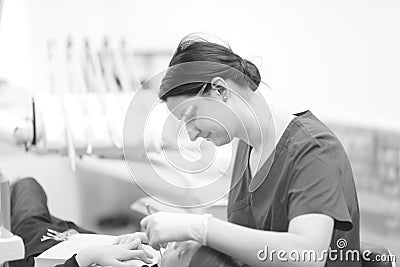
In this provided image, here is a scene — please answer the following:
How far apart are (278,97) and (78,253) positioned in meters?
0.59

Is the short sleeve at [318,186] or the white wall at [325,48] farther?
the white wall at [325,48]

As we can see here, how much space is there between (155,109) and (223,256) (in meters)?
0.25

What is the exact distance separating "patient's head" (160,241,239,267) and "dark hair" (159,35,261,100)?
21 centimetres

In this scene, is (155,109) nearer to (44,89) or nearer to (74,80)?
(74,80)

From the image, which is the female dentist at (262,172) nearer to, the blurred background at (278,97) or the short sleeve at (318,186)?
the short sleeve at (318,186)

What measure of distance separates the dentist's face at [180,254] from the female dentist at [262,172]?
0.08ft

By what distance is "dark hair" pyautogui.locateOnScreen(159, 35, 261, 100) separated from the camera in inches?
33.8

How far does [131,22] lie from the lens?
2.35 metres

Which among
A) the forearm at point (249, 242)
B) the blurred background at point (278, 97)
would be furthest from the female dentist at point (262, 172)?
the blurred background at point (278, 97)

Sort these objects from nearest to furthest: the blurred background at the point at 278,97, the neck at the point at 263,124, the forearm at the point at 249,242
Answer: the forearm at the point at 249,242 → the neck at the point at 263,124 → the blurred background at the point at 278,97

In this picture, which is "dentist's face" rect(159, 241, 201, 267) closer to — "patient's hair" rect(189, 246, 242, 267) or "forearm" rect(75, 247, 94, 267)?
"patient's hair" rect(189, 246, 242, 267)

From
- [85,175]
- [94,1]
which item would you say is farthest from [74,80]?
[94,1]

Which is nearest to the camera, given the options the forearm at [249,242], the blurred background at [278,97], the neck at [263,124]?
the forearm at [249,242]

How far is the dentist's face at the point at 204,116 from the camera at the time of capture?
0.88 meters
